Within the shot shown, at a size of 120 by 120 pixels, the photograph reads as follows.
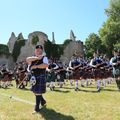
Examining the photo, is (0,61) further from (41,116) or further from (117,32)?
(41,116)

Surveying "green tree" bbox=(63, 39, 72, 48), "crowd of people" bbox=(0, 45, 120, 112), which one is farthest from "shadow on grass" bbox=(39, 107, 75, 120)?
"green tree" bbox=(63, 39, 72, 48)

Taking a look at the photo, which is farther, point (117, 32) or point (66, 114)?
point (117, 32)

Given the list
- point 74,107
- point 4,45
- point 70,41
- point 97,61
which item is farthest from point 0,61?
point 74,107

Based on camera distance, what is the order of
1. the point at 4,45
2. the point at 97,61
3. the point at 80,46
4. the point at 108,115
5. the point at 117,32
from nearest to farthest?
the point at 108,115
the point at 97,61
the point at 117,32
the point at 4,45
the point at 80,46

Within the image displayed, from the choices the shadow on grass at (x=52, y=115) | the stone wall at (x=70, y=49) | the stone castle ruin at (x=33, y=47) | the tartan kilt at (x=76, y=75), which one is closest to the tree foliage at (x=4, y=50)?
the stone castle ruin at (x=33, y=47)

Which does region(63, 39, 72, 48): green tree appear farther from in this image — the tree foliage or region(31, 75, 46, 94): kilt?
region(31, 75, 46, 94): kilt

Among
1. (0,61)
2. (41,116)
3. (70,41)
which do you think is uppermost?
(70,41)

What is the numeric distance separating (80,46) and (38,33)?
7.86 metres

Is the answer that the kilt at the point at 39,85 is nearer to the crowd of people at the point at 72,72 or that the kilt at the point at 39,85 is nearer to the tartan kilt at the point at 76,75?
the crowd of people at the point at 72,72

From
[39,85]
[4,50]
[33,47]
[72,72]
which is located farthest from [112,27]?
[39,85]

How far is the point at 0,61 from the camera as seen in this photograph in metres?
51.1

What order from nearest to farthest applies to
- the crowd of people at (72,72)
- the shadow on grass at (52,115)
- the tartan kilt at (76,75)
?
the shadow on grass at (52,115) → the crowd of people at (72,72) → the tartan kilt at (76,75)

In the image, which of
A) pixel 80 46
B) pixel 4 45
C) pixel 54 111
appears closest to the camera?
pixel 54 111

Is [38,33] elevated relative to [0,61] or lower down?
elevated
